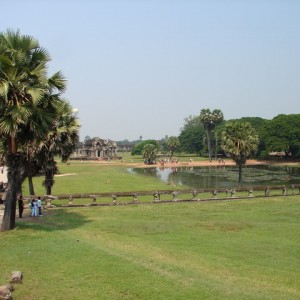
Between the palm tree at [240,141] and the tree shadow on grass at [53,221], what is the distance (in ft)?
76.8

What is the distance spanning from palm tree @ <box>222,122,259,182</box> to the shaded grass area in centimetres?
1904

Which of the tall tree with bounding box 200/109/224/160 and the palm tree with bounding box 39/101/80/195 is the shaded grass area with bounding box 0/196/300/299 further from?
the tall tree with bounding box 200/109/224/160

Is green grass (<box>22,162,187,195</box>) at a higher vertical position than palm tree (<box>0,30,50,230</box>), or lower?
lower

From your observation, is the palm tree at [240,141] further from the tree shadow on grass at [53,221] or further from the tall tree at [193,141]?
the tall tree at [193,141]

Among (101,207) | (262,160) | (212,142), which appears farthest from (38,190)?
(212,142)

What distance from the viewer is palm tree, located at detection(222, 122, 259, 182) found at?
43.1 m

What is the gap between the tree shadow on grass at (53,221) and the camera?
65.1 feet

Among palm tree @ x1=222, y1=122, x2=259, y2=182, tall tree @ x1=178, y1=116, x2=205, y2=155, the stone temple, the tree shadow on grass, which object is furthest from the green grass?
tall tree @ x1=178, y1=116, x2=205, y2=155

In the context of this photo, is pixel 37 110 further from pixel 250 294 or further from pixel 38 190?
pixel 38 190

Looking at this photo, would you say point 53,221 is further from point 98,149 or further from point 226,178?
point 98,149

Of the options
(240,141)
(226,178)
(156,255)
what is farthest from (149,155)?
(156,255)

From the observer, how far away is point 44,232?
1855 centimetres

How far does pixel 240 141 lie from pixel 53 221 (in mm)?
26307

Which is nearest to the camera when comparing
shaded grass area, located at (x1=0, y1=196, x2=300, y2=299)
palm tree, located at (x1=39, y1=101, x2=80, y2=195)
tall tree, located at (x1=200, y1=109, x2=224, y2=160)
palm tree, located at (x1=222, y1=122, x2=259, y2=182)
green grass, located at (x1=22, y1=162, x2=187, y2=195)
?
shaded grass area, located at (x1=0, y1=196, x2=300, y2=299)
